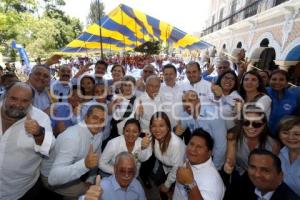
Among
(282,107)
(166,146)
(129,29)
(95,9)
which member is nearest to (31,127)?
(166,146)

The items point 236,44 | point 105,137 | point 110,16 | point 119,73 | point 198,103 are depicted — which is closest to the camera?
point 198,103

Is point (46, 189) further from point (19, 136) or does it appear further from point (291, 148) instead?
point (291, 148)

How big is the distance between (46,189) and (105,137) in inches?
41.2

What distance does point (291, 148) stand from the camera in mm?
2457

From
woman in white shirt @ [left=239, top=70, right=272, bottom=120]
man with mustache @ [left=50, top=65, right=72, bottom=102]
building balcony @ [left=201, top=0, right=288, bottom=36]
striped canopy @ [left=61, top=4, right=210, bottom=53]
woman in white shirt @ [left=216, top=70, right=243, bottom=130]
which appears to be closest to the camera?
woman in white shirt @ [left=216, top=70, right=243, bottom=130]

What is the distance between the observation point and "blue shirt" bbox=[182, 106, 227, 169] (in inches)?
113

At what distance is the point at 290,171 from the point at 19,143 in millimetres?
2507

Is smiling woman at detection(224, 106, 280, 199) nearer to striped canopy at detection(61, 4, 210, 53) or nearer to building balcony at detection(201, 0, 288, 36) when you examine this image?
striped canopy at detection(61, 4, 210, 53)

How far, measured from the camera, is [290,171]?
2.39 meters

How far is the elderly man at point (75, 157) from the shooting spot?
7.75 ft

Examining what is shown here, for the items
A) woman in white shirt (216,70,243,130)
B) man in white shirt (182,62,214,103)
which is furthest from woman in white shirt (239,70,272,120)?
man in white shirt (182,62,214,103)

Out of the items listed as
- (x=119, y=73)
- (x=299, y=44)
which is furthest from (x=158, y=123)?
(x=299, y=44)

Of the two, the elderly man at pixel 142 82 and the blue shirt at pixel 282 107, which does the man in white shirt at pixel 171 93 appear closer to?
the elderly man at pixel 142 82

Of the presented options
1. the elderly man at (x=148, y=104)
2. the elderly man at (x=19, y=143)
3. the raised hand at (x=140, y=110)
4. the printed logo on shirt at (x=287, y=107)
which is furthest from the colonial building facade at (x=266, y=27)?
the elderly man at (x=19, y=143)
